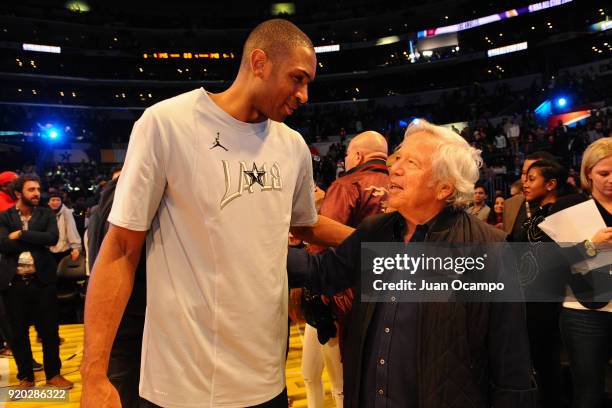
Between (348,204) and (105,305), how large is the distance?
1.65 m

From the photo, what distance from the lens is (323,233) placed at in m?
1.82

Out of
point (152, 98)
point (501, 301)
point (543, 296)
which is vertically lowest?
point (543, 296)

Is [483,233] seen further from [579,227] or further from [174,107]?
[579,227]

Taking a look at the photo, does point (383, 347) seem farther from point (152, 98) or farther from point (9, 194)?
point (152, 98)

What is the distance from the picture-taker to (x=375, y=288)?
1.62m

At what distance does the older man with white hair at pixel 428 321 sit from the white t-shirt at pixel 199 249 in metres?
0.37

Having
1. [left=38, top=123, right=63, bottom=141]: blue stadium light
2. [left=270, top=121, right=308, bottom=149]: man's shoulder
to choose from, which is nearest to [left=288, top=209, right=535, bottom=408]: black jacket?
[left=270, top=121, right=308, bottom=149]: man's shoulder

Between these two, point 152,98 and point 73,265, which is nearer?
point 73,265

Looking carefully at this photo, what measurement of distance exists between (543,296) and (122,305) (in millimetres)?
2513

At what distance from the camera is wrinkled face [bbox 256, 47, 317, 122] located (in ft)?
4.78

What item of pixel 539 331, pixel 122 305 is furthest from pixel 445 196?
pixel 539 331

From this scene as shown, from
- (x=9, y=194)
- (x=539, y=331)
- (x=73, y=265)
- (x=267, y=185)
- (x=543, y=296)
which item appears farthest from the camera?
(x=73, y=265)

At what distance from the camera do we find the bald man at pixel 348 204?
270 centimetres

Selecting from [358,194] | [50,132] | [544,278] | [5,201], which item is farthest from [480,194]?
[50,132]
